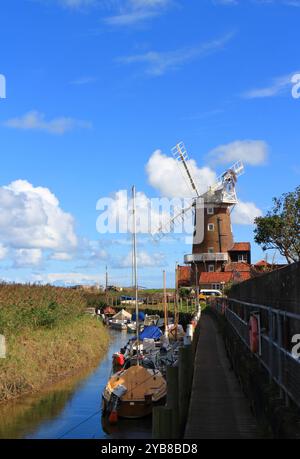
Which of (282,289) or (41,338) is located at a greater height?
(282,289)

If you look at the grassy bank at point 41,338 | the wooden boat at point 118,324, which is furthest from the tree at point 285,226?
the wooden boat at point 118,324

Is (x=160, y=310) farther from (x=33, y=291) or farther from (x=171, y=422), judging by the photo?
(x=171, y=422)

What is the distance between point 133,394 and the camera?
23391mm

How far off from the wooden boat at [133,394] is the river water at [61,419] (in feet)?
1.33

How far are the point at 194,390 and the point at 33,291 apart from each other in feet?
71.3

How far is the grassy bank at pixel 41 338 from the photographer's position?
24.6 m

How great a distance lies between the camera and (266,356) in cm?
918

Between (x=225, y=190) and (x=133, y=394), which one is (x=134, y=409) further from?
(x=225, y=190)

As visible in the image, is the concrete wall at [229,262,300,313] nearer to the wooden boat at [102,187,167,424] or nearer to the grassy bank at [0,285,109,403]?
the wooden boat at [102,187,167,424]

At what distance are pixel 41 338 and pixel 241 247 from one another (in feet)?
219

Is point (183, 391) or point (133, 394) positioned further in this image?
point (133, 394)

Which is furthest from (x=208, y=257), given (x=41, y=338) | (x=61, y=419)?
(x=61, y=419)

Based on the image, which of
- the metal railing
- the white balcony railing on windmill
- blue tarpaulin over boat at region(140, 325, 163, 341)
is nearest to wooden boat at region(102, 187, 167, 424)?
the metal railing
